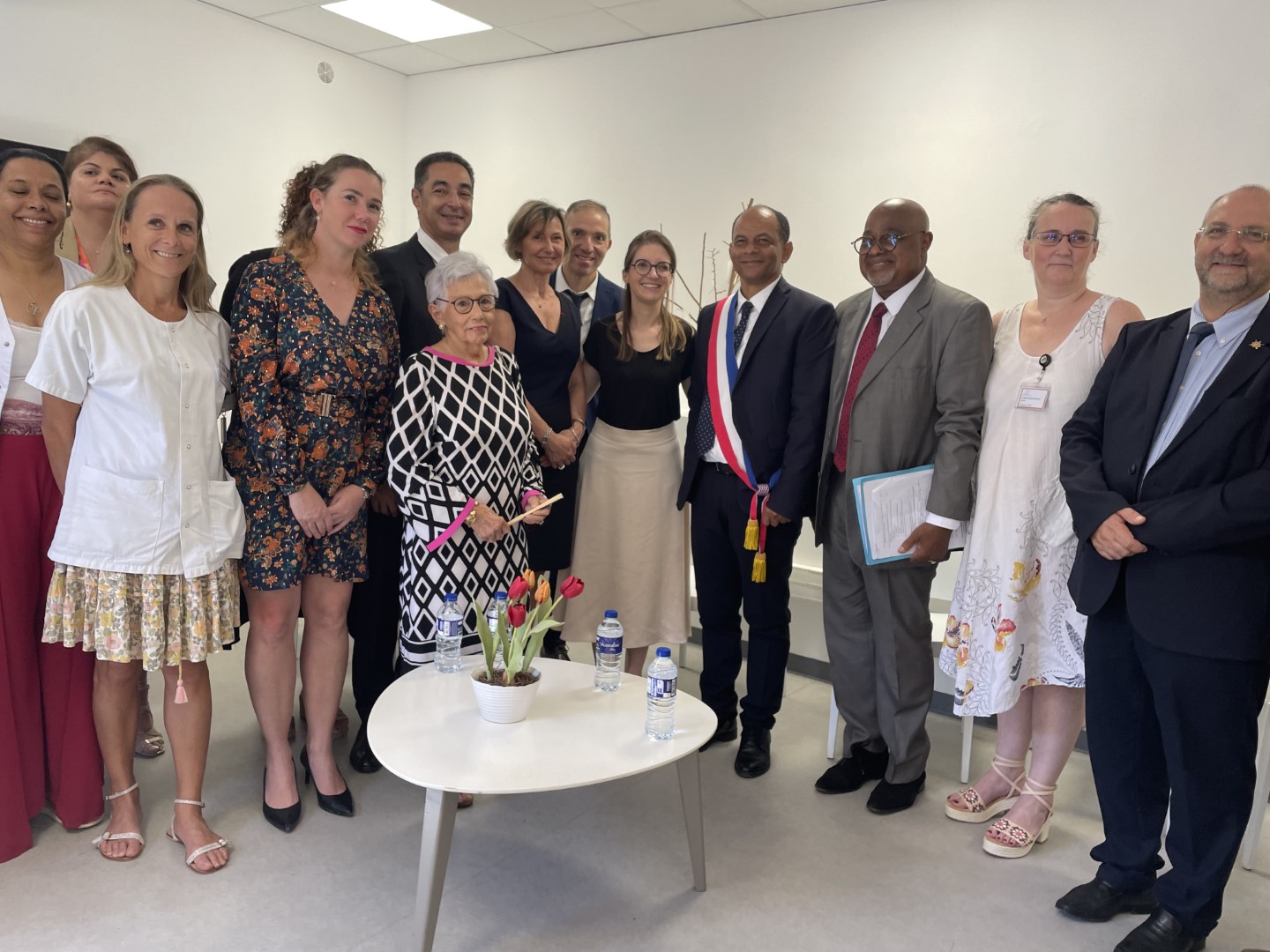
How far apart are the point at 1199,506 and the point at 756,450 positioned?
131 centimetres

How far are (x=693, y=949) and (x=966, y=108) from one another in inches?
156

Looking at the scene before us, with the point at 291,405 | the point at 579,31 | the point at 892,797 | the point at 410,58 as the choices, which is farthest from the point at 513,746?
the point at 410,58

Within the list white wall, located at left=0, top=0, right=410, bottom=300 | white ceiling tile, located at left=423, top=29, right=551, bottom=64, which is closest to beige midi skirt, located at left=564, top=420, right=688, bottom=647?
white wall, located at left=0, top=0, right=410, bottom=300

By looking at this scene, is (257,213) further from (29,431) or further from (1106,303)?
(1106,303)

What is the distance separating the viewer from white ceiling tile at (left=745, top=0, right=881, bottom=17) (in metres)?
4.79

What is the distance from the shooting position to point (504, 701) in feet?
7.52

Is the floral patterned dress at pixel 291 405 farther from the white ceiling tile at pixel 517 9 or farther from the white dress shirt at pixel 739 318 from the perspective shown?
the white ceiling tile at pixel 517 9

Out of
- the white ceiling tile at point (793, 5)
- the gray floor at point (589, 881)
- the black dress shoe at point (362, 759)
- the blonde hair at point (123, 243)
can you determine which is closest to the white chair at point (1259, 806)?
the gray floor at point (589, 881)

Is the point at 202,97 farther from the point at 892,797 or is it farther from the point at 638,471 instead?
the point at 892,797

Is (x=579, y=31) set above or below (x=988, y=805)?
above

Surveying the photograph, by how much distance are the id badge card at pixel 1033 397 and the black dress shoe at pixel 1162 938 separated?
125 centimetres

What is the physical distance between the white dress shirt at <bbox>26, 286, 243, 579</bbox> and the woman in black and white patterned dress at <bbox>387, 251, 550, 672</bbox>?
1.80 ft

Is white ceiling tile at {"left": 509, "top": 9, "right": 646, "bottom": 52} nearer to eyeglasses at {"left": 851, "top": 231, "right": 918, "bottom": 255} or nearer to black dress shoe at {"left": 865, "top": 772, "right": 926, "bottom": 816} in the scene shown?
eyeglasses at {"left": 851, "top": 231, "right": 918, "bottom": 255}

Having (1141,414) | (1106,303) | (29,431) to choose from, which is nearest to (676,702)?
(1141,414)
